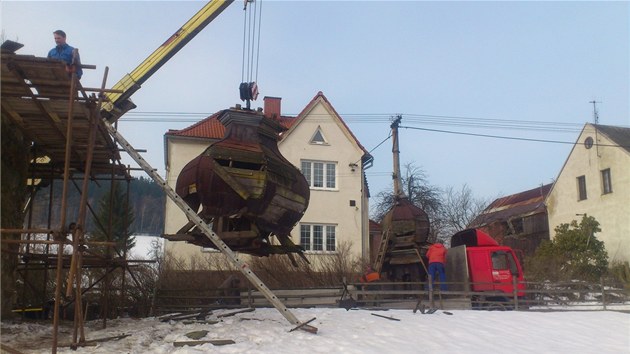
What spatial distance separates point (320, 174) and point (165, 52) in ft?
48.3

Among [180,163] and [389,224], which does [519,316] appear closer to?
[389,224]

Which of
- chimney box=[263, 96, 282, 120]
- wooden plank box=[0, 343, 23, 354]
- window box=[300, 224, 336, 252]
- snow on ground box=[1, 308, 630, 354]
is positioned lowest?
snow on ground box=[1, 308, 630, 354]

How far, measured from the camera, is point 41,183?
50.8 ft

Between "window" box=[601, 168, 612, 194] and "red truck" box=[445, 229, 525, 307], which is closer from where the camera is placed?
"red truck" box=[445, 229, 525, 307]

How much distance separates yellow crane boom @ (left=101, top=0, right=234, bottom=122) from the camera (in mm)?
17094

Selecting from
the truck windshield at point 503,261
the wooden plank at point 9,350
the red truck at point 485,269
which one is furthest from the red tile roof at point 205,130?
the wooden plank at point 9,350

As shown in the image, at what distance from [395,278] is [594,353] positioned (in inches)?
→ 390

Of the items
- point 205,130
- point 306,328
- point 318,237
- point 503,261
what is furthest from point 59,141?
point 318,237

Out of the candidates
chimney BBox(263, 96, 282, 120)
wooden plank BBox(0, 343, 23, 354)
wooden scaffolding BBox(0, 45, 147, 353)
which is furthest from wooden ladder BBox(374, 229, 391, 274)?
wooden plank BBox(0, 343, 23, 354)

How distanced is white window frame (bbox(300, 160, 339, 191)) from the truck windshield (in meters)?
12.0

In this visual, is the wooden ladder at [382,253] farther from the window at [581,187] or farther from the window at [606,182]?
the window at [581,187]

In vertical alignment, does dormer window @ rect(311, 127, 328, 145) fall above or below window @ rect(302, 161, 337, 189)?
above

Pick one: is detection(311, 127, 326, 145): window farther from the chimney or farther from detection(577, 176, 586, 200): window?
detection(577, 176, 586, 200): window

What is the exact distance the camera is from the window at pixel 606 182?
3585 centimetres
